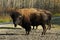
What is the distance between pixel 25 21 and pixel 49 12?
0.28 m

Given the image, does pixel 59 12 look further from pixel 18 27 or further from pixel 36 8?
pixel 18 27

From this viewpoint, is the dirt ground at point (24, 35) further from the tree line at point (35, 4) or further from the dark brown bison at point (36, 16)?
the tree line at point (35, 4)

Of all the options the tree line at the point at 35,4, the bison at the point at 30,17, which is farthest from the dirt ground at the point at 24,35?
the tree line at the point at 35,4

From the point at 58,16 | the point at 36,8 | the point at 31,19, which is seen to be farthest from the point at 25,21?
the point at 58,16

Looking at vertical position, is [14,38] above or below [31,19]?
below

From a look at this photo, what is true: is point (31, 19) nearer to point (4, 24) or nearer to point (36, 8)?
point (36, 8)

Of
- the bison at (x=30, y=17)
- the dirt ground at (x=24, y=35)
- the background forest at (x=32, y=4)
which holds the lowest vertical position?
the dirt ground at (x=24, y=35)

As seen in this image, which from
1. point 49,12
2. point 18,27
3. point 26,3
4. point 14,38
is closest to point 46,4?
point 49,12

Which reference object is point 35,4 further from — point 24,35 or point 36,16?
point 24,35

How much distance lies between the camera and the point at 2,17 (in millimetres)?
1736

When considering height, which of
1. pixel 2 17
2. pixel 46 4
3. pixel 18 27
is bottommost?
pixel 18 27

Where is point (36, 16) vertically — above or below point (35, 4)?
below

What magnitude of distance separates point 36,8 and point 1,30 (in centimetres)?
43

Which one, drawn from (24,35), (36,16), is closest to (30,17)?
(36,16)
